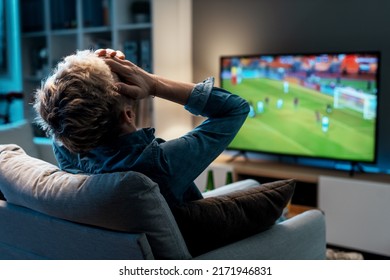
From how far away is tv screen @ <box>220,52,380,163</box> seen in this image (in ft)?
9.66

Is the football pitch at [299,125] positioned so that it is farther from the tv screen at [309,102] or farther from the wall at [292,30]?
the wall at [292,30]

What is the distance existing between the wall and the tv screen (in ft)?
0.78

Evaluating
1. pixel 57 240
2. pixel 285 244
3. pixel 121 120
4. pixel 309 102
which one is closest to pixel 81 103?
pixel 121 120

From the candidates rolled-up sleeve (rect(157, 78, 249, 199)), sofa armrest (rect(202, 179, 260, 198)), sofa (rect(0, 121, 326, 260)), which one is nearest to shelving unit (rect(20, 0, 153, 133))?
sofa armrest (rect(202, 179, 260, 198))

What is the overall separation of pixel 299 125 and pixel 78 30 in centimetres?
207

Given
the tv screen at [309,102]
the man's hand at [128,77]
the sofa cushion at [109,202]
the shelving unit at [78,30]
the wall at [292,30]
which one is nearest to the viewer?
the sofa cushion at [109,202]

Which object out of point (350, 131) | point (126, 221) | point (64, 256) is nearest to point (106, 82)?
point (126, 221)

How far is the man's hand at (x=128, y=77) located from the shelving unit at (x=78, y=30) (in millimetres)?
2456

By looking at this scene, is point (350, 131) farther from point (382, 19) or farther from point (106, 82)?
point (106, 82)

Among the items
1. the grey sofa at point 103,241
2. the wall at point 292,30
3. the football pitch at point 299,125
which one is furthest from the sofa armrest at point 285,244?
the wall at point 292,30

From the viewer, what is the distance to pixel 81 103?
42.8 inches

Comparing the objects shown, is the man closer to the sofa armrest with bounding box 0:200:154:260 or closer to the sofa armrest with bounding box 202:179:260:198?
the sofa armrest with bounding box 0:200:154:260

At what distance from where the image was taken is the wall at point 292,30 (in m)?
3.09

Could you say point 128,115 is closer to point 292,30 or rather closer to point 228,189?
point 228,189
